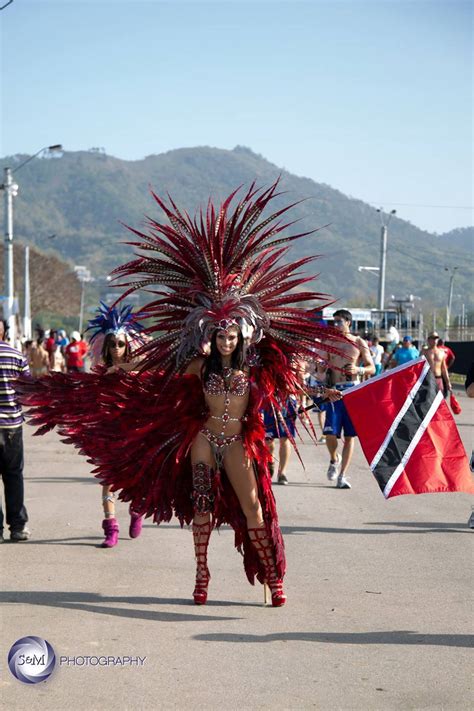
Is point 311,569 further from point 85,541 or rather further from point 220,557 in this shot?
point 85,541

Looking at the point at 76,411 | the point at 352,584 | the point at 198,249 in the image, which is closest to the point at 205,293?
the point at 198,249

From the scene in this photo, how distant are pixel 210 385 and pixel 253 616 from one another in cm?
155

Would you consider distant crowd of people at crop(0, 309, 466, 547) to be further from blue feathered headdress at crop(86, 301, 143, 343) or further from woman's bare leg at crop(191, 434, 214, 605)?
woman's bare leg at crop(191, 434, 214, 605)

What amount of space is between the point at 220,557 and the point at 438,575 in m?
1.80

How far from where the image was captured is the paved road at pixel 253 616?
5.56m

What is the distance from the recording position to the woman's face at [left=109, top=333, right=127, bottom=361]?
32.0ft

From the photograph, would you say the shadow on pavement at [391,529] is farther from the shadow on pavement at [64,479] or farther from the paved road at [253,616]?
the shadow on pavement at [64,479]

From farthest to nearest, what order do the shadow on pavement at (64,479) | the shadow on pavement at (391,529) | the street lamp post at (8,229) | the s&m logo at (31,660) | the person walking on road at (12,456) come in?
the street lamp post at (8,229), the shadow on pavement at (64,479), the shadow on pavement at (391,529), the person walking on road at (12,456), the s&m logo at (31,660)

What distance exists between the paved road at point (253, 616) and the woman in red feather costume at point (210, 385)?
53cm

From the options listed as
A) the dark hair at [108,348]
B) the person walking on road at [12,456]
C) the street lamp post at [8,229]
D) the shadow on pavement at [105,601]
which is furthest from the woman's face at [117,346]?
the street lamp post at [8,229]

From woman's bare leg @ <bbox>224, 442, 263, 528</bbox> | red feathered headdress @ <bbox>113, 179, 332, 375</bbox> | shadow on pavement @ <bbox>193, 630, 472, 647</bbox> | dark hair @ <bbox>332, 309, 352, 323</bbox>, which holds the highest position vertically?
red feathered headdress @ <bbox>113, 179, 332, 375</bbox>

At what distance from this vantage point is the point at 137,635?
21.6 feet

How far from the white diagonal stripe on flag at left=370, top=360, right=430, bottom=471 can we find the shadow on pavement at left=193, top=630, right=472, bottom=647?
59.5 inches

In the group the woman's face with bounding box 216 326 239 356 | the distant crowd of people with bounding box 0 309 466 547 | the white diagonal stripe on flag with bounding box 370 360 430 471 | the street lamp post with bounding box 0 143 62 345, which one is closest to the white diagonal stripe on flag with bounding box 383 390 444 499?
the white diagonal stripe on flag with bounding box 370 360 430 471
